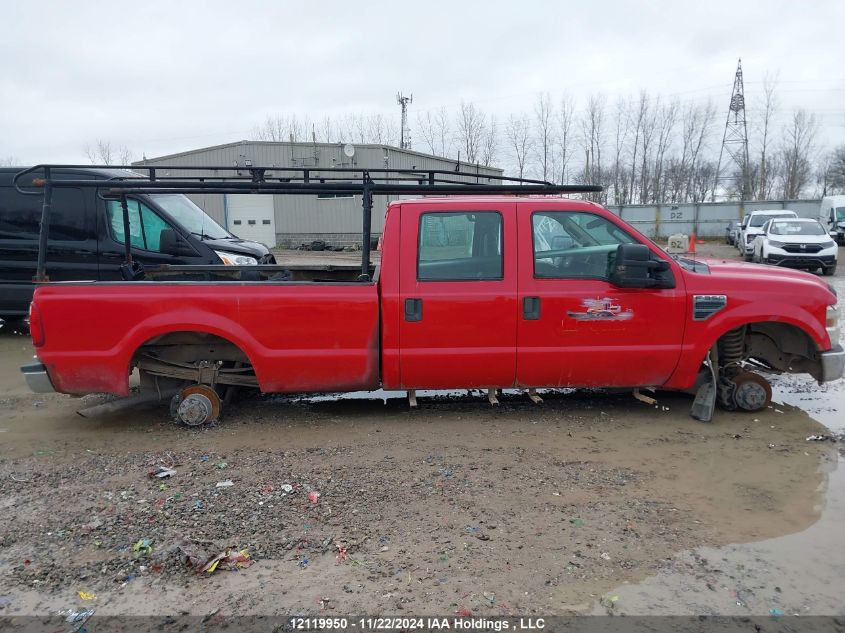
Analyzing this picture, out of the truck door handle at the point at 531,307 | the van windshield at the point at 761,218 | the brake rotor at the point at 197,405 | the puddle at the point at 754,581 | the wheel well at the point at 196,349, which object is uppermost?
the van windshield at the point at 761,218

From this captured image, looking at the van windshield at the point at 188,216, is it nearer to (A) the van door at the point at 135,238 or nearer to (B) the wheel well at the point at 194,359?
(A) the van door at the point at 135,238

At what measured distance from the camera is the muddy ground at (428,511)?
2854 mm

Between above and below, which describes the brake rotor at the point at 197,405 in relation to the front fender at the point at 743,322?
below

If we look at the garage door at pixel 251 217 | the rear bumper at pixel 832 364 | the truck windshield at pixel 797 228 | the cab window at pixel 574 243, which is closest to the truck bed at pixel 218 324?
the cab window at pixel 574 243

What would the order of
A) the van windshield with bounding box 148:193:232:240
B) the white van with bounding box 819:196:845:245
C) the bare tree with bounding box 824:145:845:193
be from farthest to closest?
the bare tree with bounding box 824:145:845:193
the white van with bounding box 819:196:845:245
the van windshield with bounding box 148:193:232:240

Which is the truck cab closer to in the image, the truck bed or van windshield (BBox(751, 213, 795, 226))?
the truck bed

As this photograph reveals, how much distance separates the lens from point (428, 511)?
141 inches

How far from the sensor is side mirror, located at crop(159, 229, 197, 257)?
8.25 meters

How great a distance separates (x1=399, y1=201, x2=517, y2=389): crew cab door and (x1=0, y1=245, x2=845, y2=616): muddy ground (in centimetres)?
58

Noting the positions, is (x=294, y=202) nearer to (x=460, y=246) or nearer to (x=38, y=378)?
(x=38, y=378)

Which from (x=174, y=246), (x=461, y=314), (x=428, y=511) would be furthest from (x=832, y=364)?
(x=174, y=246)

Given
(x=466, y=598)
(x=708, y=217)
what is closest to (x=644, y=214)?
(x=708, y=217)

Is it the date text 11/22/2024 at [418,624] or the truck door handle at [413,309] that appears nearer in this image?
the date text 11/22/2024 at [418,624]

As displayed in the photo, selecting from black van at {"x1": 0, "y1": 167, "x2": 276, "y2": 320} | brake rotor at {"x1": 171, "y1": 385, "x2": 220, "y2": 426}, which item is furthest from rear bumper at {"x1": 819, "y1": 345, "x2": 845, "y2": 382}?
black van at {"x1": 0, "y1": 167, "x2": 276, "y2": 320}
